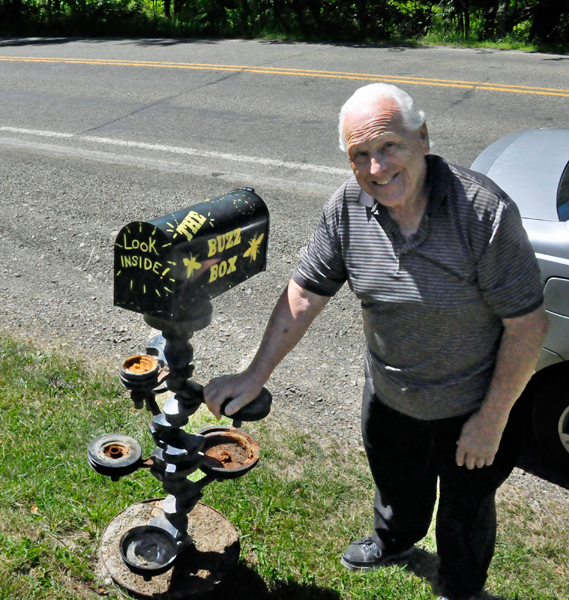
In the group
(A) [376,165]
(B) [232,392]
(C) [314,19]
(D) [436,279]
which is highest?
(A) [376,165]

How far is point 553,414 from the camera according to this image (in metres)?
3.24

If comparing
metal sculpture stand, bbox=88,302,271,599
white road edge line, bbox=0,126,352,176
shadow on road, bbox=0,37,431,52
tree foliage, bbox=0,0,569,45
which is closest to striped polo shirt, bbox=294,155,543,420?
metal sculpture stand, bbox=88,302,271,599

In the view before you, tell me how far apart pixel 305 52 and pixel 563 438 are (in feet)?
40.0

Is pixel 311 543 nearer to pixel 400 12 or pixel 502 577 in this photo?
pixel 502 577

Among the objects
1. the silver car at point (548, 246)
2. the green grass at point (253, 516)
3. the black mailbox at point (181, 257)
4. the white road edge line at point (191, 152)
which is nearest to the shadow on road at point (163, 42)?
the white road edge line at point (191, 152)

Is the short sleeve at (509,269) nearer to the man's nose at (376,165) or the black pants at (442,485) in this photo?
the man's nose at (376,165)

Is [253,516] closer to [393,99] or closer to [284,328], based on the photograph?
[284,328]

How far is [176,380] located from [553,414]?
1.90m

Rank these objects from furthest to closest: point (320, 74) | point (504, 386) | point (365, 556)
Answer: point (320, 74)
point (365, 556)
point (504, 386)

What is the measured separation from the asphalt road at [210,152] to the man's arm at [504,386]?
1345 mm

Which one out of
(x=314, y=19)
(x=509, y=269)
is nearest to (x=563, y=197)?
(x=509, y=269)

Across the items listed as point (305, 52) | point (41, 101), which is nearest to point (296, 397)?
point (41, 101)

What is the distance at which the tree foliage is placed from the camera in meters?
15.5

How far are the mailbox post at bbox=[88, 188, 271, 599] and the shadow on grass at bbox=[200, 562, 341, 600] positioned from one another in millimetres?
118
